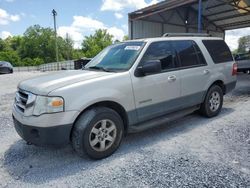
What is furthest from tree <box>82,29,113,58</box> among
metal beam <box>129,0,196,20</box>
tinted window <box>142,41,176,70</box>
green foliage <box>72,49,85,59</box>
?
tinted window <box>142,41,176,70</box>

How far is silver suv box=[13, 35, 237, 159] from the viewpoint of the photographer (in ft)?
10.3

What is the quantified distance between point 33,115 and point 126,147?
1622mm

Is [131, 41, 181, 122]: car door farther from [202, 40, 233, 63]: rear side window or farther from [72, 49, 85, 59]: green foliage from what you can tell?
Result: [72, 49, 85, 59]: green foliage

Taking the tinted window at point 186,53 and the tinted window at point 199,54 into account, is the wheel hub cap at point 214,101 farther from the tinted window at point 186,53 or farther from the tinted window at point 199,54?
the tinted window at point 186,53

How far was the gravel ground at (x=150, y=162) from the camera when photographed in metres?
2.96

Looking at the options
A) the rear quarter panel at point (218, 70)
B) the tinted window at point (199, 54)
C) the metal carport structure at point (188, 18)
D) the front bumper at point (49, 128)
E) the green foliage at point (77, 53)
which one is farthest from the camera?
the green foliage at point (77, 53)

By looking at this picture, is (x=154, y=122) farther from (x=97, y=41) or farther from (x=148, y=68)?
(x=97, y=41)

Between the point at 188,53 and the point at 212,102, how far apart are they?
1.38 metres

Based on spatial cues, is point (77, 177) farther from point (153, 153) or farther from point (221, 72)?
point (221, 72)

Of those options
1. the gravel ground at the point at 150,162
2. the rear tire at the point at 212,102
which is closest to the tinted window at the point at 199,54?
the rear tire at the point at 212,102

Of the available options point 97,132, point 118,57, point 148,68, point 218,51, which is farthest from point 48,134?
point 218,51

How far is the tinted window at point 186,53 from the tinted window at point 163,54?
0.19 m

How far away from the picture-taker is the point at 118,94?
358 cm

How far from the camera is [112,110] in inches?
141
